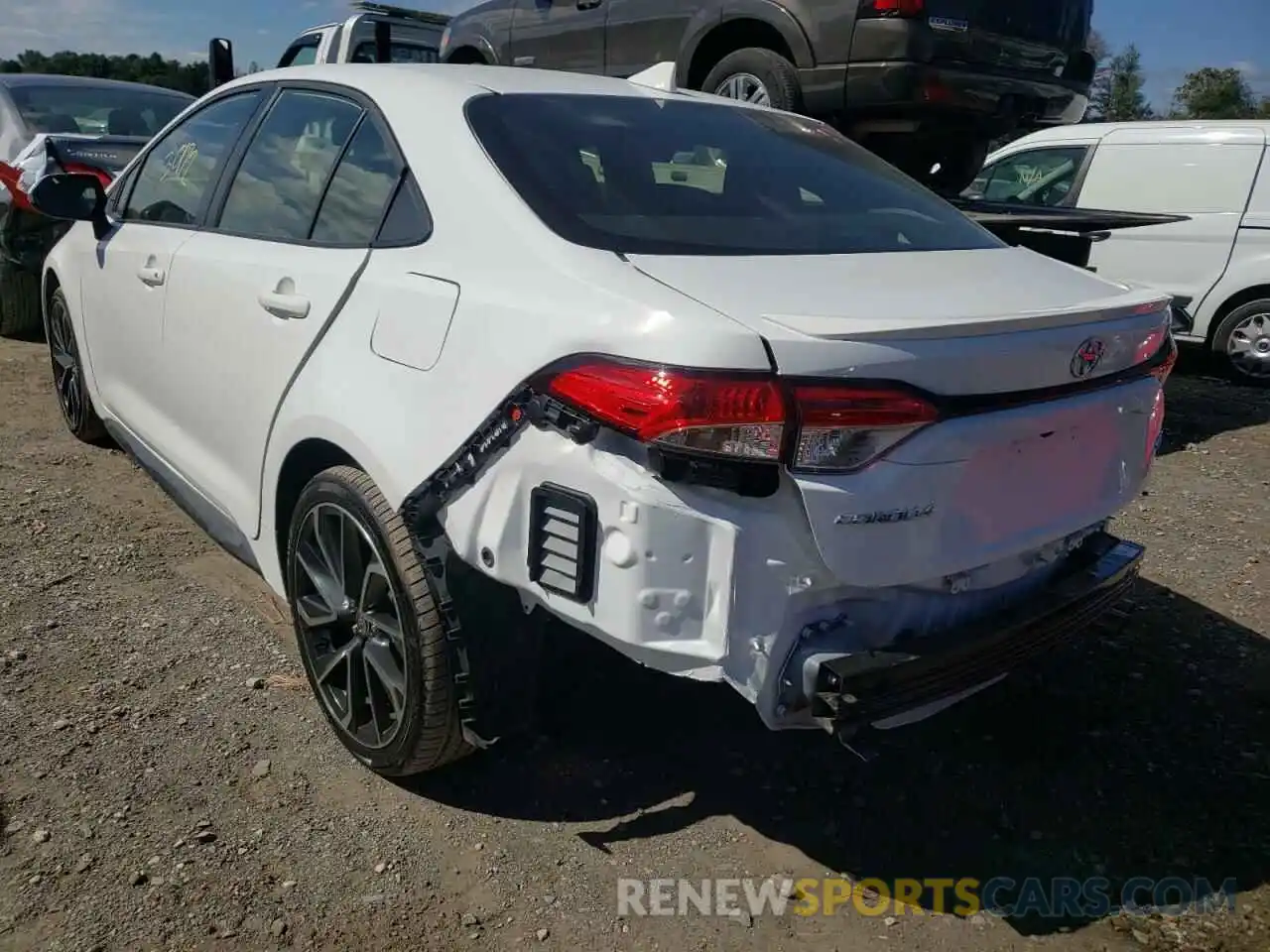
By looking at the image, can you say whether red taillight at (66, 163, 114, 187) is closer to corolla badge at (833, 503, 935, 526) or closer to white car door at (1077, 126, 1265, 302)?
corolla badge at (833, 503, 935, 526)

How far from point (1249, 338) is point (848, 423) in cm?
701

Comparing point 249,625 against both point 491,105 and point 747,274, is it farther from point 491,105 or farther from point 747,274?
point 747,274

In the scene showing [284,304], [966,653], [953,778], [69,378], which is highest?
[284,304]

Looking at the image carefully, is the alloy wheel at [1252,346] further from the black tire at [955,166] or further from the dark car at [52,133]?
the dark car at [52,133]

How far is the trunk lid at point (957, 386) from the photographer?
186cm

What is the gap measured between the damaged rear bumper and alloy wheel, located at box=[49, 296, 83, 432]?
12.1 ft

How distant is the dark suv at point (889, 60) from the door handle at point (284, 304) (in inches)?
149

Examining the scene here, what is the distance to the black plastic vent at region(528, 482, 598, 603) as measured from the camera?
1905 mm

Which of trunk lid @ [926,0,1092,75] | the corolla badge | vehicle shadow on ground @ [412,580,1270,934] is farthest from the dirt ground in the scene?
Answer: trunk lid @ [926,0,1092,75]

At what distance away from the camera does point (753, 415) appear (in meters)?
1.80

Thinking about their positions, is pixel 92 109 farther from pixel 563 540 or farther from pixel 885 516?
pixel 885 516

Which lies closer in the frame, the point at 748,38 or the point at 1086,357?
the point at 1086,357

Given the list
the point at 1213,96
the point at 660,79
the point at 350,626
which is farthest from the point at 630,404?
the point at 1213,96

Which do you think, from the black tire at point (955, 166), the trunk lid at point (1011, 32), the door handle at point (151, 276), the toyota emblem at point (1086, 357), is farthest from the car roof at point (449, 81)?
the black tire at point (955, 166)
